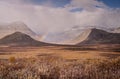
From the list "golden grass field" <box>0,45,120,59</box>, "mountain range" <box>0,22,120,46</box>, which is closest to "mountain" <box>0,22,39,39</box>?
"mountain range" <box>0,22,120,46</box>

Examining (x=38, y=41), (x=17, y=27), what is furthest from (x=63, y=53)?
(x=17, y=27)

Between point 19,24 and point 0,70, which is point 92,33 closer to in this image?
point 19,24

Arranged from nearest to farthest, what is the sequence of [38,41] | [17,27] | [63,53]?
[63,53] → [38,41] → [17,27]

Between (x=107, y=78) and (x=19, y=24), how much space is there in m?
185

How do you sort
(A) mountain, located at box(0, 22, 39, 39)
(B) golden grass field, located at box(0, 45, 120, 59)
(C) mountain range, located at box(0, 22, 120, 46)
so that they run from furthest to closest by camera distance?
(A) mountain, located at box(0, 22, 39, 39), (C) mountain range, located at box(0, 22, 120, 46), (B) golden grass field, located at box(0, 45, 120, 59)

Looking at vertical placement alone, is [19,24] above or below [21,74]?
above

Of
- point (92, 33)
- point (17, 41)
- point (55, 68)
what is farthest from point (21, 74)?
point (92, 33)

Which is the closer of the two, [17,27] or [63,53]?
[63,53]

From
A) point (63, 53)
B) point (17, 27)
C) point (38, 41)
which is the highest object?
point (17, 27)

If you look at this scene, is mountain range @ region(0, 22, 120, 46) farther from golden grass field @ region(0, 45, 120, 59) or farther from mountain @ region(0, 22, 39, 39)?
golden grass field @ region(0, 45, 120, 59)

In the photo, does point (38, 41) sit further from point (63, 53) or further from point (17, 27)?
point (17, 27)

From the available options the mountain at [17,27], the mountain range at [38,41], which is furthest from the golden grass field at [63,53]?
the mountain at [17,27]

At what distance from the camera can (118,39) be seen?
128125 millimetres

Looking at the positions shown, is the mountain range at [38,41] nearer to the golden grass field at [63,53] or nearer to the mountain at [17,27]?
the mountain at [17,27]
